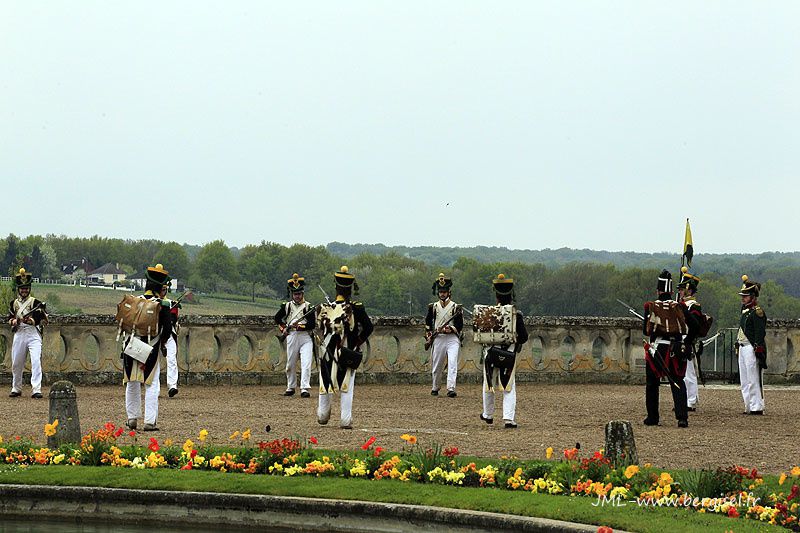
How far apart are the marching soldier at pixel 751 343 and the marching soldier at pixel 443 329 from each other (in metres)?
4.52

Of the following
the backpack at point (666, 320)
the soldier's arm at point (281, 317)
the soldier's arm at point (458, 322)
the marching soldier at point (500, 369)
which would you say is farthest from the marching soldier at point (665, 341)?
the soldier's arm at point (281, 317)

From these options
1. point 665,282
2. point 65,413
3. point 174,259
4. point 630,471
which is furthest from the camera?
point 174,259

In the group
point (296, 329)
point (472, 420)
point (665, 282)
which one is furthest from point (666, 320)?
point (296, 329)

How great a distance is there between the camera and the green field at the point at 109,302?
9950cm

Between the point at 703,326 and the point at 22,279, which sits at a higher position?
the point at 22,279

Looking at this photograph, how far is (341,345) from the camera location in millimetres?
17625

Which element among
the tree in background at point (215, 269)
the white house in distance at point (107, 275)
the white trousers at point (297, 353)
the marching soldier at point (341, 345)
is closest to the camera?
the marching soldier at point (341, 345)

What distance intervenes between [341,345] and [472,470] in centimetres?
514

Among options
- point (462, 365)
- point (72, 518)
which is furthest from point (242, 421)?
point (462, 365)

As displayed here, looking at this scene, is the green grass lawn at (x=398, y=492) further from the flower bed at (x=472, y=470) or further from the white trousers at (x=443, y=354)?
the white trousers at (x=443, y=354)

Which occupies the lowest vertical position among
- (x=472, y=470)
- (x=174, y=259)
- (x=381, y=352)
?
(x=472, y=470)

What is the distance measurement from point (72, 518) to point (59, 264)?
438ft

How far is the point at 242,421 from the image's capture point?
59.0 feet

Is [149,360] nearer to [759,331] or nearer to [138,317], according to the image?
[138,317]
